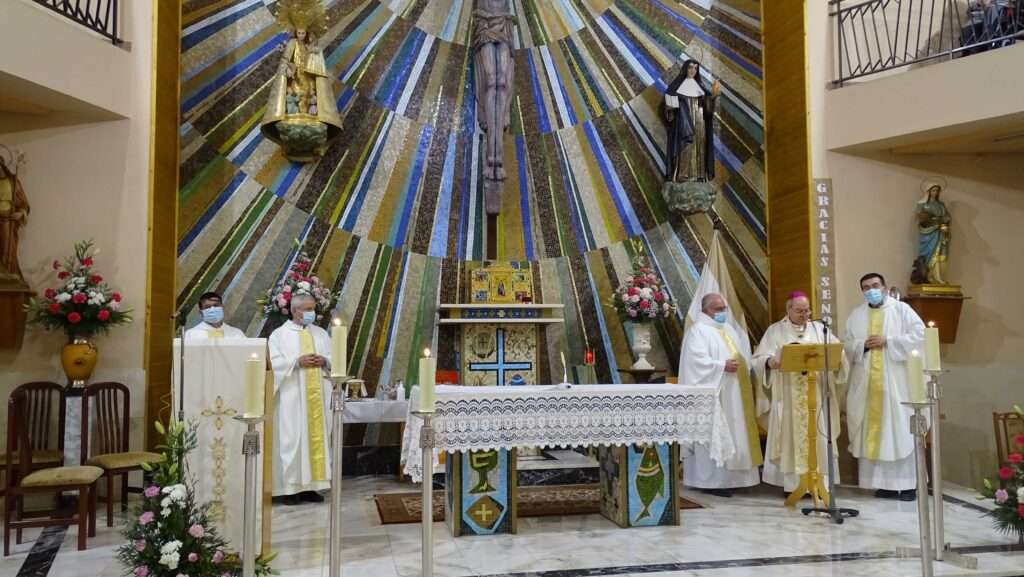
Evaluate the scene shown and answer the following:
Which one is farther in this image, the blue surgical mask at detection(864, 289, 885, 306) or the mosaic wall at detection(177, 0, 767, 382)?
the mosaic wall at detection(177, 0, 767, 382)

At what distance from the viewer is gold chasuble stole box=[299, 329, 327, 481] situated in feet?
22.6

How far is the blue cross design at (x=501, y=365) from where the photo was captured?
8.35 metres

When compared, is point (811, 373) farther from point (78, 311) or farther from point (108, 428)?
point (78, 311)

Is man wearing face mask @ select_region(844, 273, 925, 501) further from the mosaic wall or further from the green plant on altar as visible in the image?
the green plant on altar

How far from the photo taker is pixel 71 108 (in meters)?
6.91

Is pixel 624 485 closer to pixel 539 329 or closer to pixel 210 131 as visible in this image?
pixel 539 329

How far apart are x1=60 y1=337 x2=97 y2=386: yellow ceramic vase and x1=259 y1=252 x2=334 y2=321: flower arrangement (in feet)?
5.26

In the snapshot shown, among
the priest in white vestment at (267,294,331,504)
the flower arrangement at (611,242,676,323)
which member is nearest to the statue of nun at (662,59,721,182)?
the flower arrangement at (611,242,676,323)

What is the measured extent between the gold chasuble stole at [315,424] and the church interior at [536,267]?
24mm

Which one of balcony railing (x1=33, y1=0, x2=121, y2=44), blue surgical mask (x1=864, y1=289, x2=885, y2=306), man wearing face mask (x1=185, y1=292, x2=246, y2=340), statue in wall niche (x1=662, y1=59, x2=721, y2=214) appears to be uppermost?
balcony railing (x1=33, y1=0, x2=121, y2=44)

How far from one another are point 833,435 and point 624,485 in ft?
7.09

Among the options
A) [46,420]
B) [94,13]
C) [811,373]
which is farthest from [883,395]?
[94,13]

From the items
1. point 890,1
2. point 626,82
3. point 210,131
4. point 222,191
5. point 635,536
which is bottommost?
point 635,536

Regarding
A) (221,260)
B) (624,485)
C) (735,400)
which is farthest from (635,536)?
(221,260)
